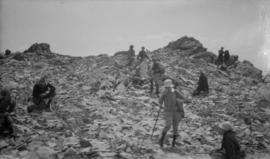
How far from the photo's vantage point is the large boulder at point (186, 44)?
28125mm

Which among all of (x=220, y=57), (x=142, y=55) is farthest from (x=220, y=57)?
(x=142, y=55)

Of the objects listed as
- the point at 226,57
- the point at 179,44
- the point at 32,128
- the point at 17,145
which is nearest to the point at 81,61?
the point at 179,44

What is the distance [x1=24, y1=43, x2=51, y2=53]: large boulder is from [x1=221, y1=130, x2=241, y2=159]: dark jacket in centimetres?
2222

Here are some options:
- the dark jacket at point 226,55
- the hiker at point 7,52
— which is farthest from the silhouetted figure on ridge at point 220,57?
the hiker at point 7,52

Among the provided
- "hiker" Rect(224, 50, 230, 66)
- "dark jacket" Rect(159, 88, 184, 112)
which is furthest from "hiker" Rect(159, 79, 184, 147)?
"hiker" Rect(224, 50, 230, 66)

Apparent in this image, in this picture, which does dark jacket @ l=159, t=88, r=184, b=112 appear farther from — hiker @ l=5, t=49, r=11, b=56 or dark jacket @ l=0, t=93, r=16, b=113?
hiker @ l=5, t=49, r=11, b=56

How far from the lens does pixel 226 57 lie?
958 inches

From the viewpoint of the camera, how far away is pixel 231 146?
703 centimetres

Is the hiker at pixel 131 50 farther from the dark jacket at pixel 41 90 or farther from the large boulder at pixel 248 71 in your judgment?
the dark jacket at pixel 41 90

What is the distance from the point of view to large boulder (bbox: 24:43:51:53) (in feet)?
83.3

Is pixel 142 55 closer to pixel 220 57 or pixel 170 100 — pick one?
pixel 220 57

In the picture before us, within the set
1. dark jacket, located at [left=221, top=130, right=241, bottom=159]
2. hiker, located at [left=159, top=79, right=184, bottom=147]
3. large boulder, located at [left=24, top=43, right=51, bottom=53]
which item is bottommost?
dark jacket, located at [left=221, top=130, right=241, bottom=159]

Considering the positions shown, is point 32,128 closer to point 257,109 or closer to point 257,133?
point 257,133

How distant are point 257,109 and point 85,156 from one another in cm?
910
